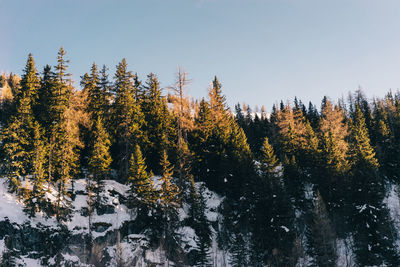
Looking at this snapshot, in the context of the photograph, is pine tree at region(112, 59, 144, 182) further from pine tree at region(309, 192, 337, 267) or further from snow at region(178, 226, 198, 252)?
pine tree at region(309, 192, 337, 267)

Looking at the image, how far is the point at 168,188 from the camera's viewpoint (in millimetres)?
36125

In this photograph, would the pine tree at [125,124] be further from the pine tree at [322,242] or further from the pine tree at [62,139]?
the pine tree at [322,242]

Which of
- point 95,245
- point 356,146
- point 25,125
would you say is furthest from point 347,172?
point 25,125

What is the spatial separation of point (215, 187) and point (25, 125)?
90.7 feet

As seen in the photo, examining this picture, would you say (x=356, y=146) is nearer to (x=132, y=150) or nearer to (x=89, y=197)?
(x=132, y=150)

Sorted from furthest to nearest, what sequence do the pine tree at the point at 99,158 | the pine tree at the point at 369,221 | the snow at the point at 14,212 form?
the pine tree at the point at 99,158 → the pine tree at the point at 369,221 → the snow at the point at 14,212

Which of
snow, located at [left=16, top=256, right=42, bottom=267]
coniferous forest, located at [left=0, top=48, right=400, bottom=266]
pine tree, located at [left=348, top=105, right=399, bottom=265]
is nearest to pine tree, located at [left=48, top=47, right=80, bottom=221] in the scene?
coniferous forest, located at [left=0, top=48, right=400, bottom=266]

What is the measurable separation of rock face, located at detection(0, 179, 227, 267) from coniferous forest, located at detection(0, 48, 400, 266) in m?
0.12

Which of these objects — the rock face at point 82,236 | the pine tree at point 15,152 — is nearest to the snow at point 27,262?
the rock face at point 82,236

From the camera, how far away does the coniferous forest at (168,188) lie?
108 ft

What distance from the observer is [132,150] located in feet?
142

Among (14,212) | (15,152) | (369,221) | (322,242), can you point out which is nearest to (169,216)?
(14,212)

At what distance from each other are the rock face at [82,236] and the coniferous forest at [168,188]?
12 cm

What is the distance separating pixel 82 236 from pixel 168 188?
11.0m
